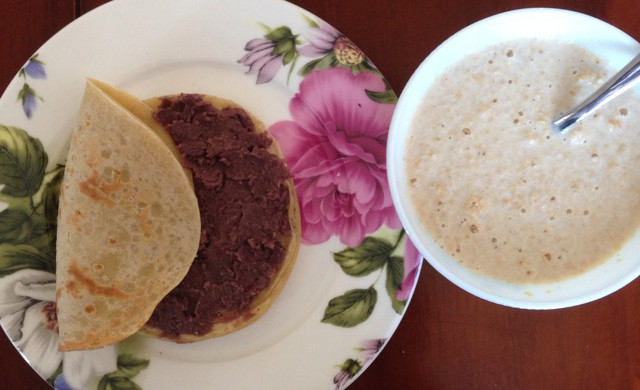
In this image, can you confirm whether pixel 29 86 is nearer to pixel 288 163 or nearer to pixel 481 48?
pixel 288 163

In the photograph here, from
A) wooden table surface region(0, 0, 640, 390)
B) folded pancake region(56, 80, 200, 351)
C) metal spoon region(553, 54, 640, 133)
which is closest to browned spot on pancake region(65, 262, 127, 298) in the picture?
folded pancake region(56, 80, 200, 351)

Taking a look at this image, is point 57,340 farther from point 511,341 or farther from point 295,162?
point 511,341

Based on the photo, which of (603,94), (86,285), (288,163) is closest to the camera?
(603,94)

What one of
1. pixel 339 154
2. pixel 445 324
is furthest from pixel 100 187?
pixel 445 324

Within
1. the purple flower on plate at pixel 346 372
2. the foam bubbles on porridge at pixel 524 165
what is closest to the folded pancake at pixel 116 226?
the purple flower on plate at pixel 346 372

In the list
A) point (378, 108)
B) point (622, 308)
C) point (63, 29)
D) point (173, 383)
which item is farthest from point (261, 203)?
point (622, 308)
